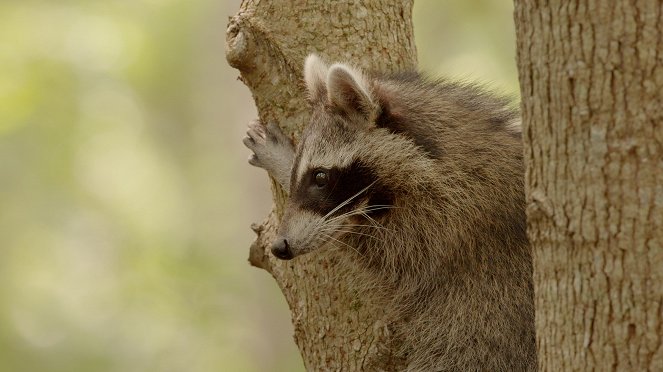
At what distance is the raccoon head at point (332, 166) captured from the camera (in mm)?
3613

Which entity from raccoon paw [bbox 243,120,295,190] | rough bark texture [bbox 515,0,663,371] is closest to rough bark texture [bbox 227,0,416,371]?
raccoon paw [bbox 243,120,295,190]

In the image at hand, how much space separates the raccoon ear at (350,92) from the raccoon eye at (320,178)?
278 millimetres

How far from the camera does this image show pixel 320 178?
372 centimetres

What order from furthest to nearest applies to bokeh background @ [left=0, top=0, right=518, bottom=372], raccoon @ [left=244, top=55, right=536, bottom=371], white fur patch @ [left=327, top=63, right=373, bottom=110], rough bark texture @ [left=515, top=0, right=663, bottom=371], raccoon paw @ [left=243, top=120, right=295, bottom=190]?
bokeh background @ [left=0, top=0, right=518, bottom=372]
raccoon paw @ [left=243, top=120, right=295, bottom=190]
raccoon @ [left=244, top=55, right=536, bottom=371]
white fur patch @ [left=327, top=63, right=373, bottom=110]
rough bark texture @ [left=515, top=0, right=663, bottom=371]

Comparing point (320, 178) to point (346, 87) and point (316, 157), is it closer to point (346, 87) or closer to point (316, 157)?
point (316, 157)

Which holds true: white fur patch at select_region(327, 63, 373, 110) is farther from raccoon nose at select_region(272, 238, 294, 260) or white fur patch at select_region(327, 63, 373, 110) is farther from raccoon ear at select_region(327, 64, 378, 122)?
raccoon nose at select_region(272, 238, 294, 260)

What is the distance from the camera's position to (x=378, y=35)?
382 centimetres

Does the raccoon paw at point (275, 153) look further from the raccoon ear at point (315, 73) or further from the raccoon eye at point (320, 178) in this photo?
the raccoon ear at point (315, 73)

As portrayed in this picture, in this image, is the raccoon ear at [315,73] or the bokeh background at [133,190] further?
the bokeh background at [133,190]

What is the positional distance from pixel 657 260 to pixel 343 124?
5.89 feet

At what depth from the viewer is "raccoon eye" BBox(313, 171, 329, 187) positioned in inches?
146

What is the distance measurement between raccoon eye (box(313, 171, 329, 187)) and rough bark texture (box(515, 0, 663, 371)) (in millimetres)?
1431

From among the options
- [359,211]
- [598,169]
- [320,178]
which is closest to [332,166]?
[320,178]

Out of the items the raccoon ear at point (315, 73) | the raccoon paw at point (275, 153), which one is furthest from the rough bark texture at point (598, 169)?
the raccoon paw at point (275, 153)
